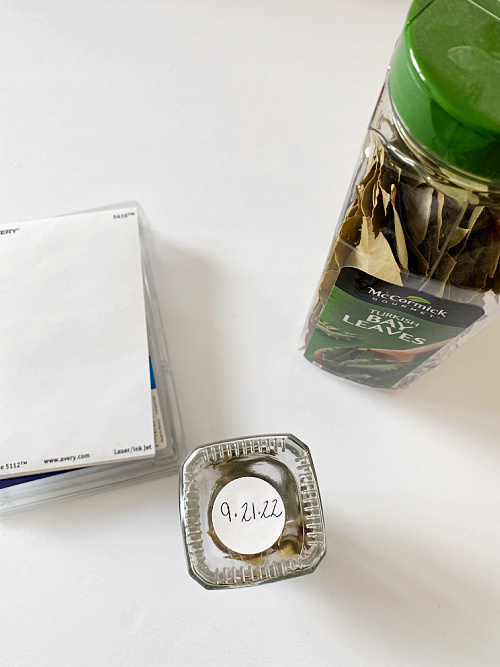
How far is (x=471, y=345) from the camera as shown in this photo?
19.3 inches

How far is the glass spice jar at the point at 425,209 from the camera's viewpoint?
0.23 m

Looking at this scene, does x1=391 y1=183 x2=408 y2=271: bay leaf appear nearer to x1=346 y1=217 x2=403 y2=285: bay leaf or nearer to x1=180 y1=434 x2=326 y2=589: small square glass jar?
x1=346 y1=217 x2=403 y2=285: bay leaf

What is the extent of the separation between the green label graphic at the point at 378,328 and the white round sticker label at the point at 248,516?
129 millimetres

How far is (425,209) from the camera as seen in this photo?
0.96 ft

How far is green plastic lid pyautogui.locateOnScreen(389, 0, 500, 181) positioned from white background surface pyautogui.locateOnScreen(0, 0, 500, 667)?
0.27m

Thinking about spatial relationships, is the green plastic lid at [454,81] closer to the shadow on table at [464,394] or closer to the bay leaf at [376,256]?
the bay leaf at [376,256]

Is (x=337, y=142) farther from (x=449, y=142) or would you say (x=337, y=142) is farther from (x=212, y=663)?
(x=212, y=663)

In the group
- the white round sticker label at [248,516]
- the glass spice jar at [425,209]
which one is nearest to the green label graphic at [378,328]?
the glass spice jar at [425,209]

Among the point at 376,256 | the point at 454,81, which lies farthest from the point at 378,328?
the point at 454,81

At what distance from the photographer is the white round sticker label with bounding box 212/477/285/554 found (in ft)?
1.20

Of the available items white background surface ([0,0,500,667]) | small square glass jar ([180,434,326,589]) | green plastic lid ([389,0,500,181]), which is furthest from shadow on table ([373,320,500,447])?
green plastic lid ([389,0,500,181])

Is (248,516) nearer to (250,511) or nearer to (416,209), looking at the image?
(250,511)

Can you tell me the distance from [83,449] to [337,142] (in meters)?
0.40

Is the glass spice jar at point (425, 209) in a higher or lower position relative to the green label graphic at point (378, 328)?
higher
